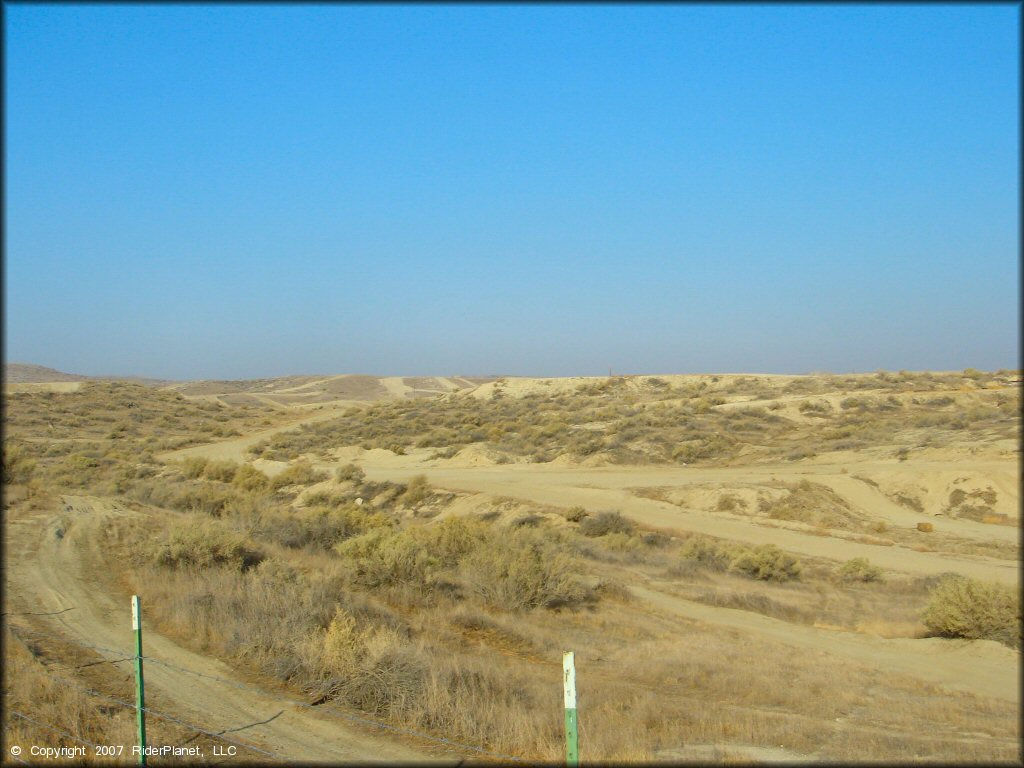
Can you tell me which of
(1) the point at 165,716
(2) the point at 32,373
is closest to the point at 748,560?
(1) the point at 165,716

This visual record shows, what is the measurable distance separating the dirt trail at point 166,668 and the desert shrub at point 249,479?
1700cm

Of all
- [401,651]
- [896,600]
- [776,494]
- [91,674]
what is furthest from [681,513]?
[91,674]

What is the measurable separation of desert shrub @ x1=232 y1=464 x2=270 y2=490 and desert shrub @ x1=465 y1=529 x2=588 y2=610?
779 inches

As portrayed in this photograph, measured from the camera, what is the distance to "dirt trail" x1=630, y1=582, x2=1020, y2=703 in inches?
486

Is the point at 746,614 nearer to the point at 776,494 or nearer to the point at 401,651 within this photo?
the point at 401,651

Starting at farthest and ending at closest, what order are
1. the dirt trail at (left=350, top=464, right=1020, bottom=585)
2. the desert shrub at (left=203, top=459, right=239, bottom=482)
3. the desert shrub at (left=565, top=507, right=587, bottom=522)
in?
the desert shrub at (left=203, top=459, right=239, bottom=482), the desert shrub at (left=565, top=507, right=587, bottom=522), the dirt trail at (left=350, top=464, right=1020, bottom=585)

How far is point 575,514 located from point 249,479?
16460 millimetres

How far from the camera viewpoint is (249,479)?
1401 inches

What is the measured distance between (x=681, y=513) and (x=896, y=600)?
11372 mm

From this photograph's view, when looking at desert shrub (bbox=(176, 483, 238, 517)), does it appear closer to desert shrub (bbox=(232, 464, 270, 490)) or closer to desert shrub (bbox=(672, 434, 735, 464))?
desert shrub (bbox=(232, 464, 270, 490))

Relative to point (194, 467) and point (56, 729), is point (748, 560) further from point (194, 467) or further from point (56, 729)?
point (194, 467)

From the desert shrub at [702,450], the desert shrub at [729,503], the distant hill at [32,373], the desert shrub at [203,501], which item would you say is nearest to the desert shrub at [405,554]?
the desert shrub at [203,501]

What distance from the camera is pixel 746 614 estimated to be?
17.2 metres

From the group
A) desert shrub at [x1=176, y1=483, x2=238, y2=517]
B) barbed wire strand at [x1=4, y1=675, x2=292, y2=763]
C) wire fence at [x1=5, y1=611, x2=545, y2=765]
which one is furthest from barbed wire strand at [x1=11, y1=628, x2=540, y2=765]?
desert shrub at [x1=176, y1=483, x2=238, y2=517]
